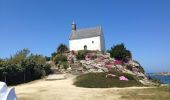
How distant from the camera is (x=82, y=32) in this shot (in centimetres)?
7038

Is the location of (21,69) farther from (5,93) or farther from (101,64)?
(5,93)

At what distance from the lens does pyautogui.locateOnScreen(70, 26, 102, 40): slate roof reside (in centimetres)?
6675

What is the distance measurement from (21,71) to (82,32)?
106ft

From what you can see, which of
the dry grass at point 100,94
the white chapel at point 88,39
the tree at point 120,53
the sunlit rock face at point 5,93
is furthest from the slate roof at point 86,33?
the sunlit rock face at point 5,93

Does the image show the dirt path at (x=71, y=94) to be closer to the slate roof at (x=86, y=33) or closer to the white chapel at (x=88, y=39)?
the white chapel at (x=88, y=39)

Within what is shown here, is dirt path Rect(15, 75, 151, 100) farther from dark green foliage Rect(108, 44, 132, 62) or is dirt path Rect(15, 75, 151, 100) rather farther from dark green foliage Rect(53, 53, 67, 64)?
dark green foliage Rect(108, 44, 132, 62)

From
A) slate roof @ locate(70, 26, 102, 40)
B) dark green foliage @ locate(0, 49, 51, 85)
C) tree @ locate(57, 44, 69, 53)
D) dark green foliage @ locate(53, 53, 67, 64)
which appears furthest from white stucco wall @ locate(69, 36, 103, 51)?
dark green foliage @ locate(0, 49, 51, 85)

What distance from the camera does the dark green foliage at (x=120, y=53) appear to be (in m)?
59.7

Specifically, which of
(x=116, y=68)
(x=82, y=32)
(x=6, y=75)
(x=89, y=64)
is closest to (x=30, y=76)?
(x=6, y=75)

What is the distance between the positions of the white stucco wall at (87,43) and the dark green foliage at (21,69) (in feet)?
61.9

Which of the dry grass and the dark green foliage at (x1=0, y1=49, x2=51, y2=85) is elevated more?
the dark green foliage at (x1=0, y1=49, x2=51, y2=85)

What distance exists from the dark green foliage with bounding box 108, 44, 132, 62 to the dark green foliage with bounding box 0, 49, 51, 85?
17078 mm

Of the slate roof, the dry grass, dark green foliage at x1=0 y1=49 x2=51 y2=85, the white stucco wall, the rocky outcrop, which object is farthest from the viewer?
the slate roof

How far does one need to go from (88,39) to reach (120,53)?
1041 centimetres
